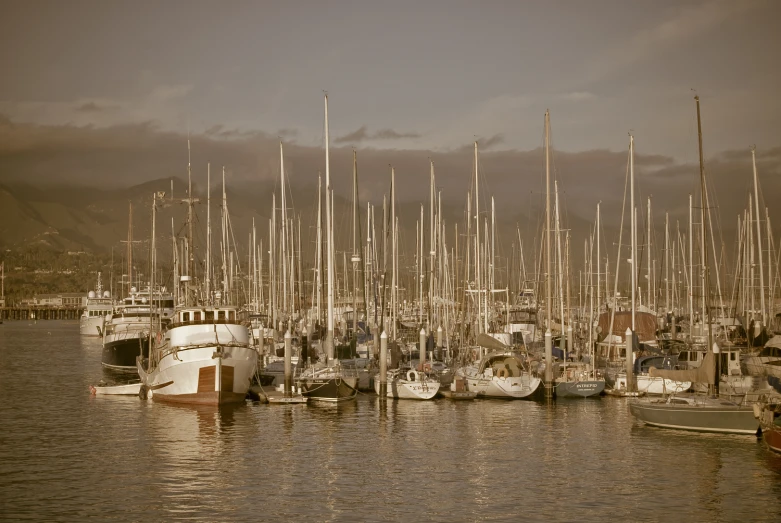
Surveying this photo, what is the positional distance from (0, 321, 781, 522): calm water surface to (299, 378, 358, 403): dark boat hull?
0.89 m

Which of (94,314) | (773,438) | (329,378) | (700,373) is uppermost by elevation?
(94,314)

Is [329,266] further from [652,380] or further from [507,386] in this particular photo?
[652,380]

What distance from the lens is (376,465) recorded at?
35781 millimetres

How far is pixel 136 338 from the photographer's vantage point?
267 feet

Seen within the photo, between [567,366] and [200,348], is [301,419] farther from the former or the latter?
[567,366]

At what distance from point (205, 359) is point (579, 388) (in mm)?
20698

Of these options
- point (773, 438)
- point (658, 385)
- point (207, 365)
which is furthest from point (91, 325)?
point (773, 438)

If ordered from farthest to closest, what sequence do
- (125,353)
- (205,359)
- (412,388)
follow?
(125,353) < (412,388) < (205,359)

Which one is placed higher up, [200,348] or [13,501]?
[200,348]

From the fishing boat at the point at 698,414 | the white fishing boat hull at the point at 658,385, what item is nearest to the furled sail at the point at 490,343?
the white fishing boat hull at the point at 658,385

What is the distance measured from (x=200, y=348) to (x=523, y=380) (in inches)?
702

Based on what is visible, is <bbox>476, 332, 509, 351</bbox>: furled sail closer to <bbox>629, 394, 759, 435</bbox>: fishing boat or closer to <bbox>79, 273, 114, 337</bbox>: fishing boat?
<bbox>629, 394, 759, 435</bbox>: fishing boat

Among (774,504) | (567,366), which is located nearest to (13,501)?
(774,504)

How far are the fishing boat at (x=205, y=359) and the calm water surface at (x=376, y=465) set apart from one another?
4.08 feet
